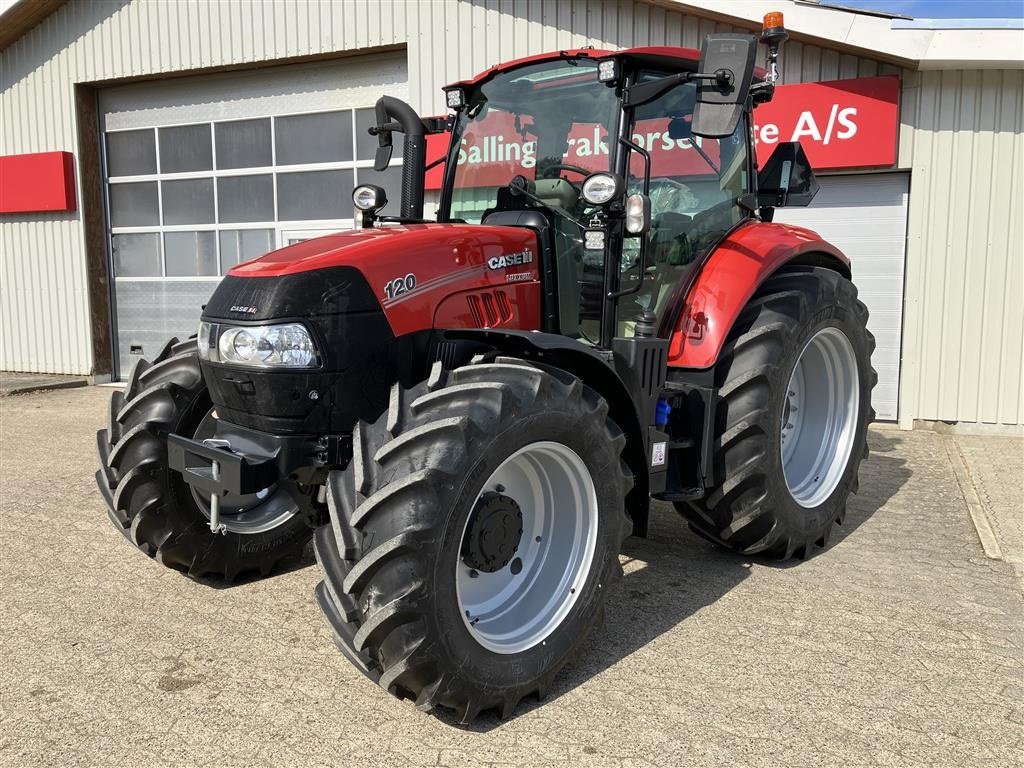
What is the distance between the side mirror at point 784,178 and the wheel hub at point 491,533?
2513mm

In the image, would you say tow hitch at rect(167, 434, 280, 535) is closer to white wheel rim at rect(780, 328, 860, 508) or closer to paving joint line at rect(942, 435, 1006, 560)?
white wheel rim at rect(780, 328, 860, 508)

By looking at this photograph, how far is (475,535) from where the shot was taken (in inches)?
109

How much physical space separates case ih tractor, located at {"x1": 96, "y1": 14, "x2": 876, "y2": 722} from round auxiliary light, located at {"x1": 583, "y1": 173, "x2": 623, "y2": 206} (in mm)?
11

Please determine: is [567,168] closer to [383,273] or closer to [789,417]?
[383,273]

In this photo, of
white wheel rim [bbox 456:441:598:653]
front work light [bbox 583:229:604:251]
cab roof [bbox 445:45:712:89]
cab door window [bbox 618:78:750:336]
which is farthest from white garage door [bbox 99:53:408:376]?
white wheel rim [bbox 456:441:598:653]

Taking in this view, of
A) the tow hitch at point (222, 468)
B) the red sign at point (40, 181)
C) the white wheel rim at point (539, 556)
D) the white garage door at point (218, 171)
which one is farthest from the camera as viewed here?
the red sign at point (40, 181)

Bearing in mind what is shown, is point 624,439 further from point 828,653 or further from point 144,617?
point 144,617

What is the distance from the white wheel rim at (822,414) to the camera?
4.49m

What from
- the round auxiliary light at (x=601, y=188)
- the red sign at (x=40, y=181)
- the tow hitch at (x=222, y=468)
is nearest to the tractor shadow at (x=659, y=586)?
the tow hitch at (x=222, y=468)

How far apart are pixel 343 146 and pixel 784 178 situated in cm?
642

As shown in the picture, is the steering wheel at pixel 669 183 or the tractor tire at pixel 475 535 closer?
the tractor tire at pixel 475 535

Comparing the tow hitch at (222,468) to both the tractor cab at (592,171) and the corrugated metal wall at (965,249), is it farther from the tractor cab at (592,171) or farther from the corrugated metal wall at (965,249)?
the corrugated metal wall at (965,249)

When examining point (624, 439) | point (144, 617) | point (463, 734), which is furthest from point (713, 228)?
point (144, 617)

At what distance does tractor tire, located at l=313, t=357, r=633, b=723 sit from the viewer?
245 centimetres
